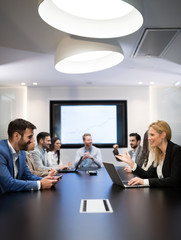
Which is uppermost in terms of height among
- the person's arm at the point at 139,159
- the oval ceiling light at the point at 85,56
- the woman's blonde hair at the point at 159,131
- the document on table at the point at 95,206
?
the oval ceiling light at the point at 85,56

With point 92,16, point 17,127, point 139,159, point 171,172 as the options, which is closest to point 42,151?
point 139,159

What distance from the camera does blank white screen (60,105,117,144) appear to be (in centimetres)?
729

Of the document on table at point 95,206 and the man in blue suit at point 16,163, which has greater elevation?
the man in blue suit at point 16,163

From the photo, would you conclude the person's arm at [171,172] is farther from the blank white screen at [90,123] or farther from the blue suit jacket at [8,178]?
the blank white screen at [90,123]

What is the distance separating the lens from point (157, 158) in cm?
298

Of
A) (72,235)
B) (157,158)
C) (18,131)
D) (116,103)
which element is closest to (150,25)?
(157,158)

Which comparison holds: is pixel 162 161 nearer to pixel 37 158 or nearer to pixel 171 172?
pixel 171 172

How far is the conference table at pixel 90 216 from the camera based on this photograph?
127 cm

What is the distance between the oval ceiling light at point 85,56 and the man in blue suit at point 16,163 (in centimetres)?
89

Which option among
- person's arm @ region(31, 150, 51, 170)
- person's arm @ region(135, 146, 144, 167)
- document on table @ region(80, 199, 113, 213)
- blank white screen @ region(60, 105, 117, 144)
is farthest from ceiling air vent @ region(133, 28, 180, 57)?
blank white screen @ region(60, 105, 117, 144)

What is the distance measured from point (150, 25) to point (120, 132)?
424 cm

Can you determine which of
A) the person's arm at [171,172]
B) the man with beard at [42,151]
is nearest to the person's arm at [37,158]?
the man with beard at [42,151]

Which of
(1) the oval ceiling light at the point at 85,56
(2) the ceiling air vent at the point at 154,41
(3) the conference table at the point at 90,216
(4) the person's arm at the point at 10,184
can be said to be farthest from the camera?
(2) the ceiling air vent at the point at 154,41

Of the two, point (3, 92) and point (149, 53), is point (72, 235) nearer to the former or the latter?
point (149, 53)
